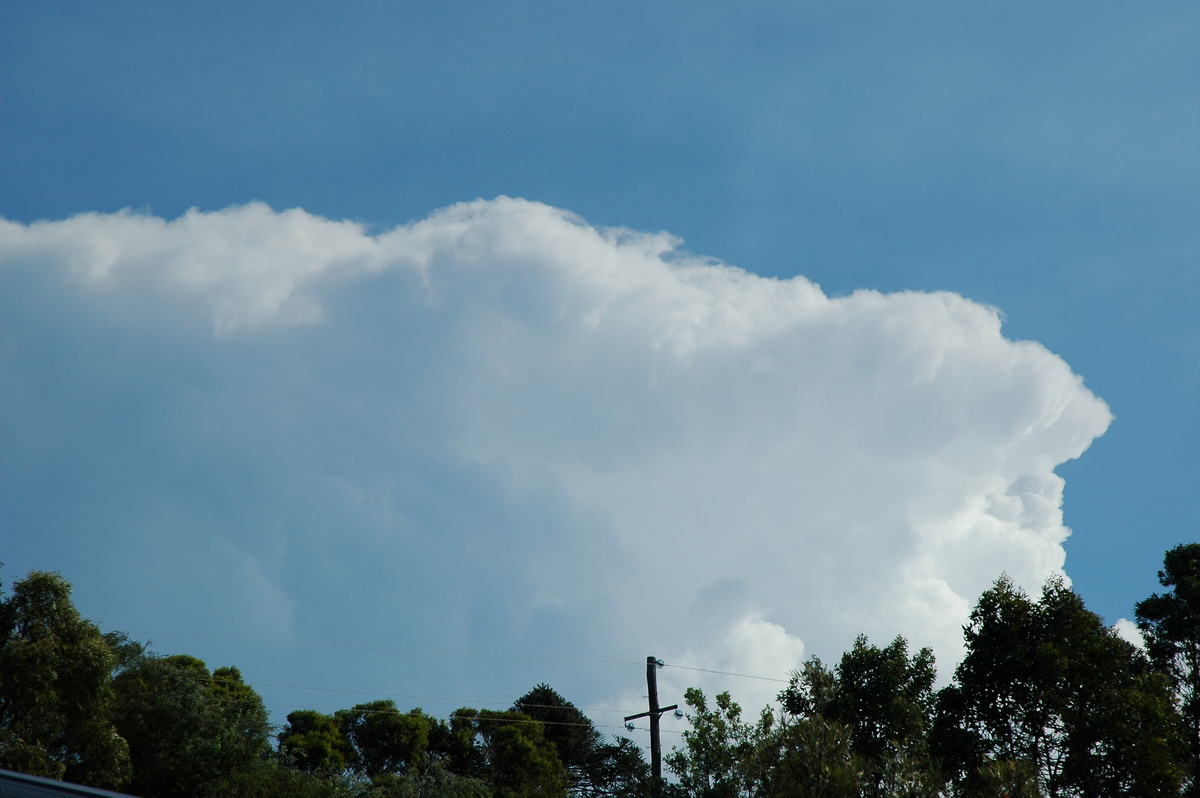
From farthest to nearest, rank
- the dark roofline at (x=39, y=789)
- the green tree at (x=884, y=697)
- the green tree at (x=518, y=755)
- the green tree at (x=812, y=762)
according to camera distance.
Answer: the green tree at (x=518, y=755) < the green tree at (x=884, y=697) < the green tree at (x=812, y=762) < the dark roofline at (x=39, y=789)

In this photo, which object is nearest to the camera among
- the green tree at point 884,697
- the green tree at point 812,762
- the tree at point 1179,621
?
the green tree at point 812,762

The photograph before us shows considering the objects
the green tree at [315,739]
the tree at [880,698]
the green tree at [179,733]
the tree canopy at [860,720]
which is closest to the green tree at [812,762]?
the tree canopy at [860,720]

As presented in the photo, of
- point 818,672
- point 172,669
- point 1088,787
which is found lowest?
point 1088,787

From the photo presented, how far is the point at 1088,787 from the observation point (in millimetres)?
26875

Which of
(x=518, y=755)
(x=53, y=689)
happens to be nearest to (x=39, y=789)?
(x=53, y=689)

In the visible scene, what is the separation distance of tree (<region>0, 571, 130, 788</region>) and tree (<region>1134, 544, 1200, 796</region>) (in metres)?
37.3

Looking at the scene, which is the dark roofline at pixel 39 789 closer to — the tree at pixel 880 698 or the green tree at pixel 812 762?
the green tree at pixel 812 762

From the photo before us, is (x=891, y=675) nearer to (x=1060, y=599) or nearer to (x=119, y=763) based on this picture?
(x=1060, y=599)

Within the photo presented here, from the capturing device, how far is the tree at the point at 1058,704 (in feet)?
88.2

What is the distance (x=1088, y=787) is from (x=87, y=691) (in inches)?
1184

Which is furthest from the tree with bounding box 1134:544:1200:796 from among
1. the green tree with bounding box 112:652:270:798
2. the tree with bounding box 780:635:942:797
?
the green tree with bounding box 112:652:270:798

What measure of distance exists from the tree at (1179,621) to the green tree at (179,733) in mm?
36294

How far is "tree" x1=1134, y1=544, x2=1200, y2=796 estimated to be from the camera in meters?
35.8

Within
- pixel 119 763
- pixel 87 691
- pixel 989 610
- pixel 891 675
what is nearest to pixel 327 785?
pixel 119 763
